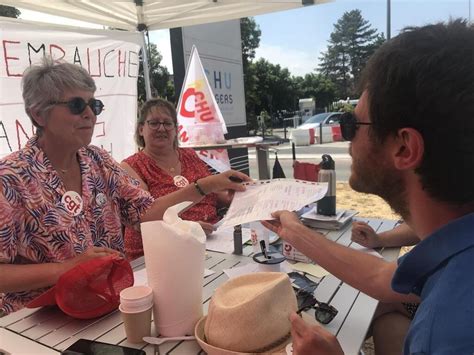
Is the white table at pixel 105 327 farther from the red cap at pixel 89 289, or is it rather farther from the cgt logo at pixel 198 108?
the cgt logo at pixel 198 108

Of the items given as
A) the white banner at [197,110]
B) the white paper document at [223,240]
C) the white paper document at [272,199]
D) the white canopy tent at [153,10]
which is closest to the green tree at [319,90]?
the white banner at [197,110]

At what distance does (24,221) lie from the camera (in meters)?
1.53

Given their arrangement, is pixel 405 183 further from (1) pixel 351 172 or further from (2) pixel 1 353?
(2) pixel 1 353

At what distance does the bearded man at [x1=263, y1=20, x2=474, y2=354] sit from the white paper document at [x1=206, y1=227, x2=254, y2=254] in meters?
1.00

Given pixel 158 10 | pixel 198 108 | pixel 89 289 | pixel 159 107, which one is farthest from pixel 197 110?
pixel 89 289

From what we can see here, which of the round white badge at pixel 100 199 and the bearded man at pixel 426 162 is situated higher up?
the bearded man at pixel 426 162

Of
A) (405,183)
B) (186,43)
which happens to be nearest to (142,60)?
(186,43)

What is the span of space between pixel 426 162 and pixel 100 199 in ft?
5.00

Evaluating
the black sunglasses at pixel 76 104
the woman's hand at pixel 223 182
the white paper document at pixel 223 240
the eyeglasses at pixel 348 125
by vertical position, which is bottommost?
the white paper document at pixel 223 240

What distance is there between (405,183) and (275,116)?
4020 centimetres

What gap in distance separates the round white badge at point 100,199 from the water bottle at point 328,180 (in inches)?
46.1

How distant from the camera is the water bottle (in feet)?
6.84

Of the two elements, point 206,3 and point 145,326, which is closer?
point 145,326

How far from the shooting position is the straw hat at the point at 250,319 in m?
0.97
